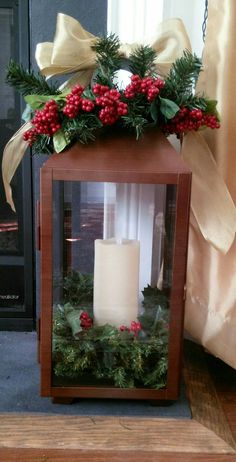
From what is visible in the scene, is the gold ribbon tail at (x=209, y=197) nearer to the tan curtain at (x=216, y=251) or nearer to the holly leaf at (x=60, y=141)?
the tan curtain at (x=216, y=251)

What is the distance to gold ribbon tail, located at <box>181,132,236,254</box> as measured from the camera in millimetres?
604

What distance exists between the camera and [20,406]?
580mm

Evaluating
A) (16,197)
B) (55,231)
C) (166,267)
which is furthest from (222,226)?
(16,197)

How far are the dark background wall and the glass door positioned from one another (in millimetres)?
13

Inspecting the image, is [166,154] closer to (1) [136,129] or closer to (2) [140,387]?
(1) [136,129]

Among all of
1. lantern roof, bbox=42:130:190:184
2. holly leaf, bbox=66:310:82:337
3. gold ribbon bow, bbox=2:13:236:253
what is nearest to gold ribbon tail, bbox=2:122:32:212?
gold ribbon bow, bbox=2:13:236:253

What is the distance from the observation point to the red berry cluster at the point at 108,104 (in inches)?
20.2

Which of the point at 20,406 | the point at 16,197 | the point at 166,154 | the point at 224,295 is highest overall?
the point at 166,154

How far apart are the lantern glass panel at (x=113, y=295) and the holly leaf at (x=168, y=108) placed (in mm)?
109

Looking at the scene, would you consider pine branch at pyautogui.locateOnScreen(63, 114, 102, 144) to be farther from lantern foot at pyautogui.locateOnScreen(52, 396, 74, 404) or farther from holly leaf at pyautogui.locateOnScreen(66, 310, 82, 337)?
lantern foot at pyautogui.locateOnScreen(52, 396, 74, 404)

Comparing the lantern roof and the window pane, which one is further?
the window pane

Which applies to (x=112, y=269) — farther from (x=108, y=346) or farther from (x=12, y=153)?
(x=12, y=153)

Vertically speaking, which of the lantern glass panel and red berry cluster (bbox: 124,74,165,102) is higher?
red berry cluster (bbox: 124,74,165,102)

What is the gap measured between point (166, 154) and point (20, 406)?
0.38 metres
